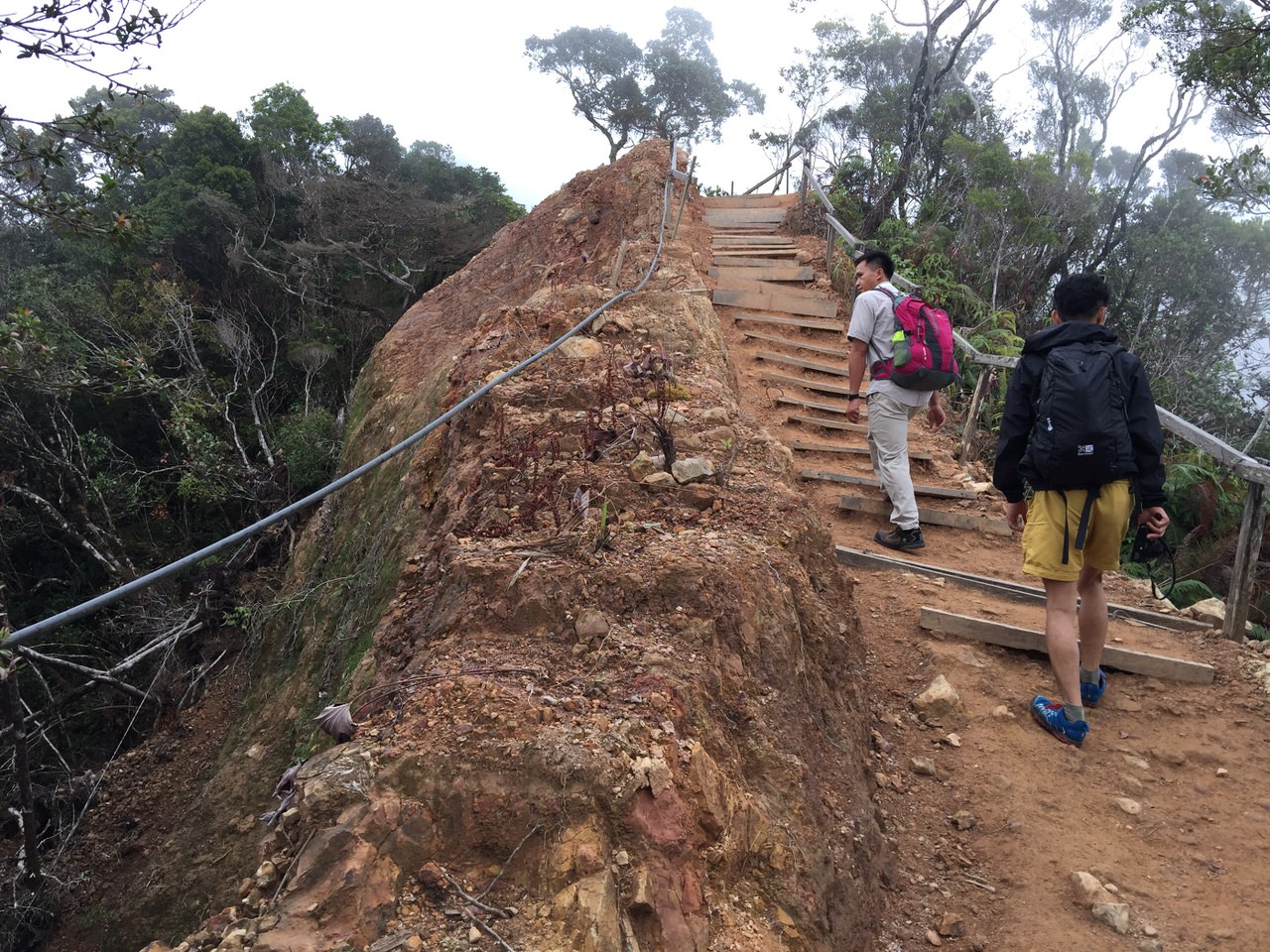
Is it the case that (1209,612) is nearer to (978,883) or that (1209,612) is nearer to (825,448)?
(978,883)

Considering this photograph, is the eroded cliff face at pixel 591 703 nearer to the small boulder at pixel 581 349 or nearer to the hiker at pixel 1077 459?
the small boulder at pixel 581 349

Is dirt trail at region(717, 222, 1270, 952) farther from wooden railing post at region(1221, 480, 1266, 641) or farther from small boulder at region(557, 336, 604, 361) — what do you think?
small boulder at region(557, 336, 604, 361)

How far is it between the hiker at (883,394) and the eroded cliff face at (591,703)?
93cm

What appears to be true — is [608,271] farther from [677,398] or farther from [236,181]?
[236,181]

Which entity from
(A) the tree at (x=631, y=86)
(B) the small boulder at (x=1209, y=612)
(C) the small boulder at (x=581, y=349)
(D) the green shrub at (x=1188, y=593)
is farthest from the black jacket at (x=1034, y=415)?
(A) the tree at (x=631, y=86)

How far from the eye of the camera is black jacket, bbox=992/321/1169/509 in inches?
114

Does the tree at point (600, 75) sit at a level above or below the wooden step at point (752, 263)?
above

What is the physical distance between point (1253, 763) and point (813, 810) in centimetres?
208

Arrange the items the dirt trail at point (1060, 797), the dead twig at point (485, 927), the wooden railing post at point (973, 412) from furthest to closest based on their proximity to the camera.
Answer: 1. the wooden railing post at point (973, 412)
2. the dirt trail at point (1060, 797)
3. the dead twig at point (485, 927)

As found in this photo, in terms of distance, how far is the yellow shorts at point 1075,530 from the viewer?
2.96 m

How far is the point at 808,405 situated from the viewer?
23.4 feet

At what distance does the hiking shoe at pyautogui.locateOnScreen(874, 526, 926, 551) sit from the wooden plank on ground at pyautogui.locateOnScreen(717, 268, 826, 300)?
15.3 feet

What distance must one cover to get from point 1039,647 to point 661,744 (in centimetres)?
259

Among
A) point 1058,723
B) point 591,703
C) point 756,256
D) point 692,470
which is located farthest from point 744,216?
point 591,703
